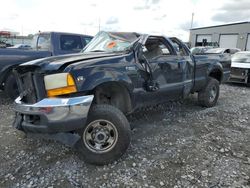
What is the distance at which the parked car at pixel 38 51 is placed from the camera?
5.88 m

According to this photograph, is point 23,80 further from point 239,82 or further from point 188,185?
point 239,82

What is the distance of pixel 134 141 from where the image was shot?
3.99 meters

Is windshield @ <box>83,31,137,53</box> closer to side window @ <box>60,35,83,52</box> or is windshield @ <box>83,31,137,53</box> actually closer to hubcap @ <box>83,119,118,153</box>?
hubcap @ <box>83,119,118,153</box>

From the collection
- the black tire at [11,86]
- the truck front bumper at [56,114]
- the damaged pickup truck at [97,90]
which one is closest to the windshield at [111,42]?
the damaged pickup truck at [97,90]

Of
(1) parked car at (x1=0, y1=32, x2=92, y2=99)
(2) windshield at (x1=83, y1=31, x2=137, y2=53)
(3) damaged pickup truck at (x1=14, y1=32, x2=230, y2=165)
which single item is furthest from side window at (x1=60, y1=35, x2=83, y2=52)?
(3) damaged pickup truck at (x1=14, y1=32, x2=230, y2=165)

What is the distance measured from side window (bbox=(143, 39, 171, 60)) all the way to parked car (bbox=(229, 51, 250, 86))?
20.3 feet

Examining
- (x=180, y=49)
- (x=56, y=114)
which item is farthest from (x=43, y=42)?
(x=56, y=114)

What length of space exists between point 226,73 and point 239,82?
3639 mm

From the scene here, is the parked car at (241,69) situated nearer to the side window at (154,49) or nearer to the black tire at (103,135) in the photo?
the side window at (154,49)

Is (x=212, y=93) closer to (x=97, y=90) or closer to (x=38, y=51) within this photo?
(x=97, y=90)

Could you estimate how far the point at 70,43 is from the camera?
288 inches

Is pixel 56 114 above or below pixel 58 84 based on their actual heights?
below

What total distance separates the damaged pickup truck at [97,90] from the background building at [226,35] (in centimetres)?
2993

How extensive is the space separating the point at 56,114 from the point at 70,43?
4913 mm
